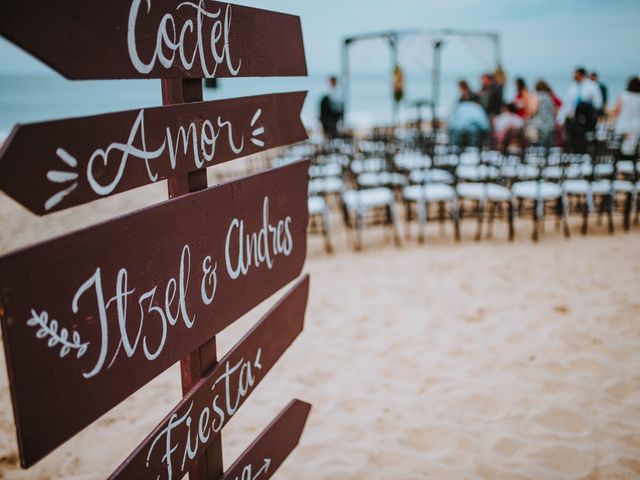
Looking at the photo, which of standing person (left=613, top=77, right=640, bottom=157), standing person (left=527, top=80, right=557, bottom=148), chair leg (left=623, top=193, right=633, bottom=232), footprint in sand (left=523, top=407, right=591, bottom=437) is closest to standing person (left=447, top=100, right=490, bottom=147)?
standing person (left=527, top=80, right=557, bottom=148)

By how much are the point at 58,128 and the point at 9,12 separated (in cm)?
19

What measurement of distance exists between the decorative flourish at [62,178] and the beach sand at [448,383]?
1.95 meters

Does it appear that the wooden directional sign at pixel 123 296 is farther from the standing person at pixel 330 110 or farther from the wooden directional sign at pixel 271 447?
the standing person at pixel 330 110

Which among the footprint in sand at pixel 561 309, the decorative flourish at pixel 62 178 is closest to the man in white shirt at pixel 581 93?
the footprint in sand at pixel 561 309

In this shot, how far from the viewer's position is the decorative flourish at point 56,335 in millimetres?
799

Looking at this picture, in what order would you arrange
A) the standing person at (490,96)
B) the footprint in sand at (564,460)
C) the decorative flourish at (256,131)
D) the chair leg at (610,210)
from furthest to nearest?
1. the standing person at (490,96)
2. the chair leg at (610,210)
3. the footprint in sand at (564,460)
4. the decorative flourish at (256,131)

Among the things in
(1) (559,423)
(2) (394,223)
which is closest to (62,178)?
(1) (559,423)

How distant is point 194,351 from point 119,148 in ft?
1.90

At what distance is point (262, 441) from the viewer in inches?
61.2

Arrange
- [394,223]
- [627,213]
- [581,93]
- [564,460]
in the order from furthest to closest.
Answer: [581,93], [627,213], [394,223], [564,460]

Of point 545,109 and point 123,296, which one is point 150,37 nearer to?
point 123,296

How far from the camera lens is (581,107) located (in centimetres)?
818

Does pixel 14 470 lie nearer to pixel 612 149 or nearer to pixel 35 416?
pixel 35 416

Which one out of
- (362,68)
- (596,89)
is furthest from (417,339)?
(362,68)
